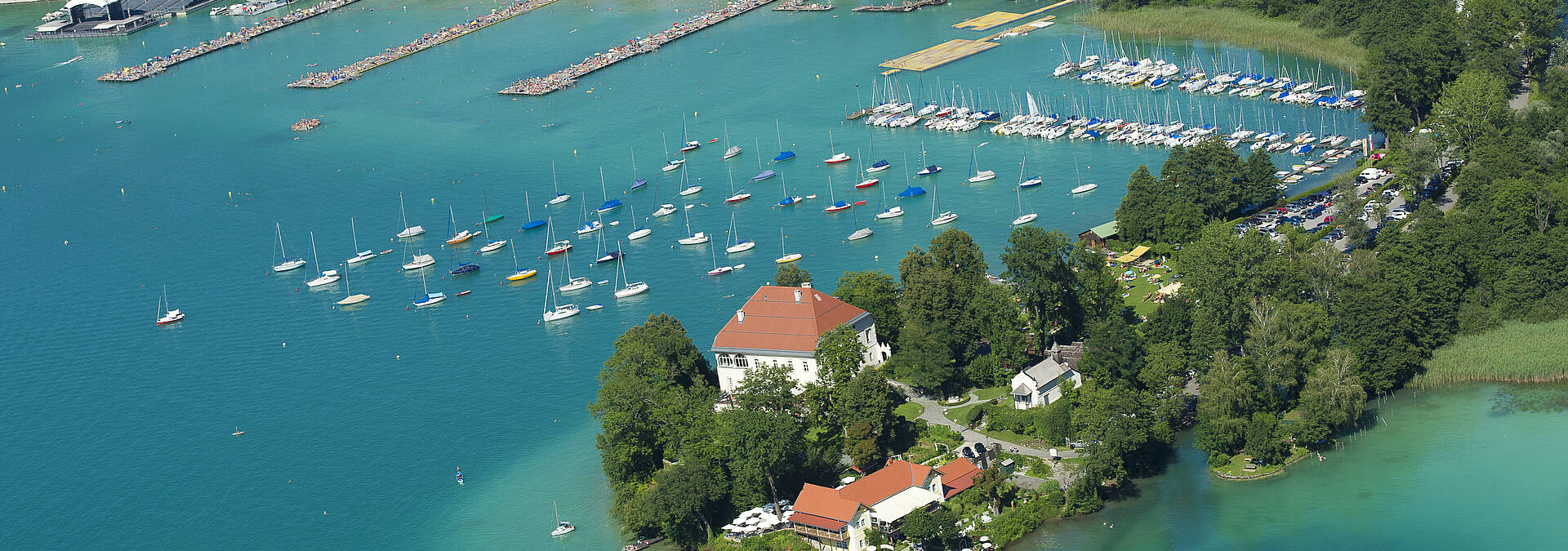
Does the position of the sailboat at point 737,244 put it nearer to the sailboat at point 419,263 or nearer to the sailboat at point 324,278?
the sailboat at point 419,263

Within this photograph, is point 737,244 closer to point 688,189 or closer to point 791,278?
point 688,189

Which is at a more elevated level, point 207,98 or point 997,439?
point 207,98

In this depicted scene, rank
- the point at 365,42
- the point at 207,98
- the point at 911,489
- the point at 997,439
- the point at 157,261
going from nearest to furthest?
1. the point at 911,489
2. the point at 997,439
3. the point at 157,261
4. the point at 207,98
5. the point at 365,42

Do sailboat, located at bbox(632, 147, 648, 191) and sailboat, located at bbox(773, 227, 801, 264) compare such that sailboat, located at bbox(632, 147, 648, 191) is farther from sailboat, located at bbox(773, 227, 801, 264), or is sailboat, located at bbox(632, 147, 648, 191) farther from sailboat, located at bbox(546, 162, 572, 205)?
sailboat, located at bbox(773, 227, 801, 264)

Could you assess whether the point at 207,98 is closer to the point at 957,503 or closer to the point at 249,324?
the point at 249,324

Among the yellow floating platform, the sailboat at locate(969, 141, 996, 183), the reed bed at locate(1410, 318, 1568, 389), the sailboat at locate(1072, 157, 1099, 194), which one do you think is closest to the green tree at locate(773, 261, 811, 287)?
the sailboat at locate(1072, 157, 1099, 194)

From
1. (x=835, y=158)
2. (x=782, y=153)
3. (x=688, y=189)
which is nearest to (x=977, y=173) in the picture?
(x=835, y=158)

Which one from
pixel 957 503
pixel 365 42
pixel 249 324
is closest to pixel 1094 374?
pixel 957 503
